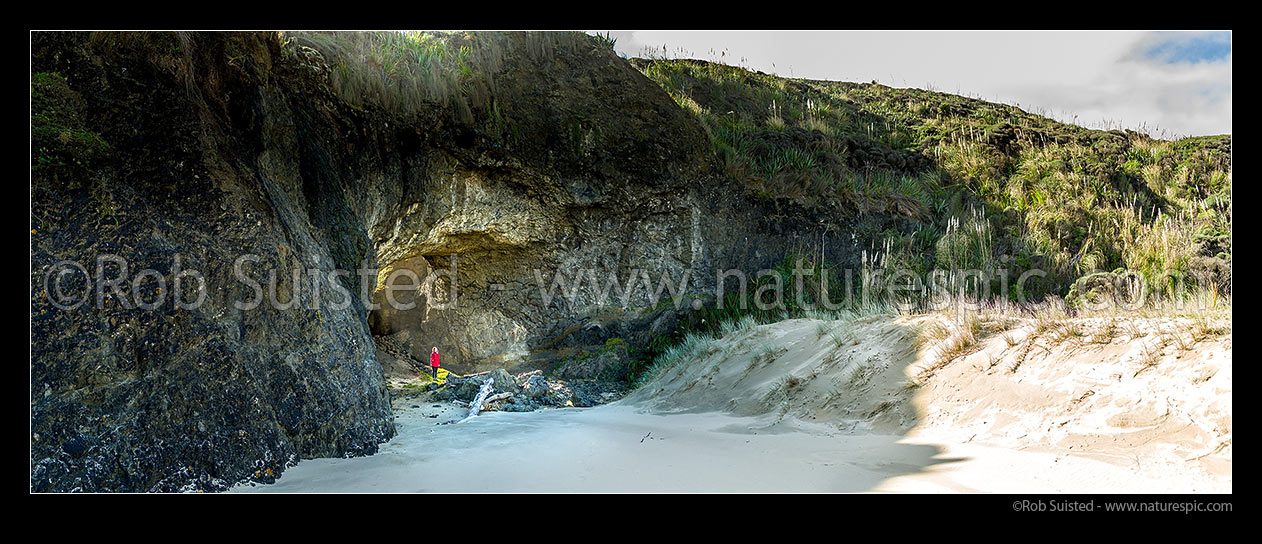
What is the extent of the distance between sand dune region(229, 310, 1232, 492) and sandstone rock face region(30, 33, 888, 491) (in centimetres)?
55

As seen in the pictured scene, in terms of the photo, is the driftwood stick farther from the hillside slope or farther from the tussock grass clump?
the tussock grass clump

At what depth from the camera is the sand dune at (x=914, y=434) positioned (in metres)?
2.60

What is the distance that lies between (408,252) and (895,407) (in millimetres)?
6818

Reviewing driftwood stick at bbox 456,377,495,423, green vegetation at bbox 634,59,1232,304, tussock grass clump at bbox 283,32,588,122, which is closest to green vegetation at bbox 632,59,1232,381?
green vegetation at bbox 634,59,1232,304

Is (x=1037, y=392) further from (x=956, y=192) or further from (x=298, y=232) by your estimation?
(x=956, y=192)

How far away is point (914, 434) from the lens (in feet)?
11.9

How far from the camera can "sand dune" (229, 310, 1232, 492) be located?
2.60 meters

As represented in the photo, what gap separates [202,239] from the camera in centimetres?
360

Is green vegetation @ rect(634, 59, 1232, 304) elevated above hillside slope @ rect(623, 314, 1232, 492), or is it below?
above

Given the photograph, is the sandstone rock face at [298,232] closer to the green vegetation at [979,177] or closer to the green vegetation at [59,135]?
the green vegetation at [59,135]

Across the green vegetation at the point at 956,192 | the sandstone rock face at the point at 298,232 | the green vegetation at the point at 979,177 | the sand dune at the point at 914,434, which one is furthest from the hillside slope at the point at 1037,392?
the green vegetation at the point at 979,177

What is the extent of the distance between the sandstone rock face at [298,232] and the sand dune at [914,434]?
55 cm
